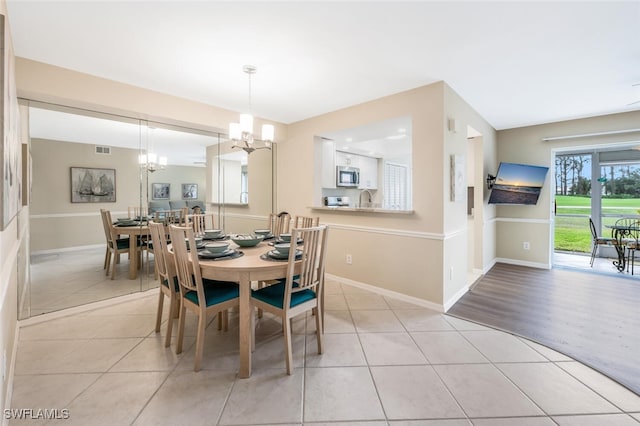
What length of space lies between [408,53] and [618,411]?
2.87 m

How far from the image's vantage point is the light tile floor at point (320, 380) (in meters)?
1.59

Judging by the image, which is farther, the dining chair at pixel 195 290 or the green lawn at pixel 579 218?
the green lawn at pixel 579 218

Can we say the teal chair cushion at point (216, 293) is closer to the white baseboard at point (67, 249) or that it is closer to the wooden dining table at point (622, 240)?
the white baseboard at point (67, 249)

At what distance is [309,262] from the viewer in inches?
82.2

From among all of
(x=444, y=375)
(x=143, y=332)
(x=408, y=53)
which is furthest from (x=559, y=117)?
(x=143, y=332)

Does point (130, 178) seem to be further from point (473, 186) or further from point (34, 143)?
point (473, 186)

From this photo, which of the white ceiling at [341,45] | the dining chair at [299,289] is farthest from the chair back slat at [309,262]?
the white ceiling at [341,45]

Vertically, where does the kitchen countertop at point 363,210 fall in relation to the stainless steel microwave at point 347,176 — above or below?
below

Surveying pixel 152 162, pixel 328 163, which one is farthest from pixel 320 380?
pixel 328 163

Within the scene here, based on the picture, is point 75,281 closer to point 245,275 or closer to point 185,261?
point 185,261

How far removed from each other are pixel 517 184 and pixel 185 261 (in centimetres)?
522

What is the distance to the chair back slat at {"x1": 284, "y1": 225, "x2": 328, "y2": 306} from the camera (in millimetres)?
1968

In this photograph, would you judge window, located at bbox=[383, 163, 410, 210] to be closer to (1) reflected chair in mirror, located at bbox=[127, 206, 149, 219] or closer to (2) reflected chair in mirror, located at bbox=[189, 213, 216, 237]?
(2) reflected chair in mirror, located at bbox=[189, 213, 216, 237]

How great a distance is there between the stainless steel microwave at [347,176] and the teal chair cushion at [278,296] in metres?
3.13
